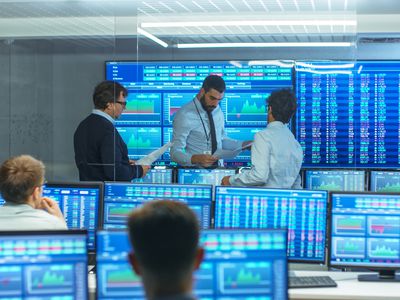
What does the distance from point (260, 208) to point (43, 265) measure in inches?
59.4

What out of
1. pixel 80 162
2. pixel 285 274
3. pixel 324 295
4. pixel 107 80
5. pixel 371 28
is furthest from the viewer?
pixel 371 28

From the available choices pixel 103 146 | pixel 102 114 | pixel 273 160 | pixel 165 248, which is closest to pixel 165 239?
pixel 165 248

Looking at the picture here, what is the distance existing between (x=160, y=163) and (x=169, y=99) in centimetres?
52

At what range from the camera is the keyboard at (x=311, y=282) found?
3.88m

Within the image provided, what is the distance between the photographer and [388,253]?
157 inches

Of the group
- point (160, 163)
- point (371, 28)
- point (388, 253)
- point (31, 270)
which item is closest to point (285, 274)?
point (31, 270)

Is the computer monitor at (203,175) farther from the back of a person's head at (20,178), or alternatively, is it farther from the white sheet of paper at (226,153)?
the back of a person's head at (20,178)

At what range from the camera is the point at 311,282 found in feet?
13.0

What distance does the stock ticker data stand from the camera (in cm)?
636

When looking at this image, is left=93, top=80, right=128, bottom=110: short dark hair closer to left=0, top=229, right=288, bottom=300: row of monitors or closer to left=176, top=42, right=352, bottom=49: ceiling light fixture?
left=176, top=42, right=352, bottom=49: ceiling light fixture

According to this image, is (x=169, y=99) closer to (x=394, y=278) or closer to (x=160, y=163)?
(x=160, y=163)

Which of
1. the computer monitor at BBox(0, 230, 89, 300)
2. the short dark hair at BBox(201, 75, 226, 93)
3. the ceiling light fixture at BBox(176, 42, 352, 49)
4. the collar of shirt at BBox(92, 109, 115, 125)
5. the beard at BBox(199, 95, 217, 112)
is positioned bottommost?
the computer monitor at BBox(0, 230, 89, 300)

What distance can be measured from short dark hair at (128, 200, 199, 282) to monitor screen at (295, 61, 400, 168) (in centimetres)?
444

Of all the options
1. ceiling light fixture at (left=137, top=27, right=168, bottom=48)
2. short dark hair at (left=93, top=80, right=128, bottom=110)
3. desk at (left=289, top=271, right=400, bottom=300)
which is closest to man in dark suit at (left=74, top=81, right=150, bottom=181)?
short dark hair at (left=93, top=80, right=128, bottom=110)
